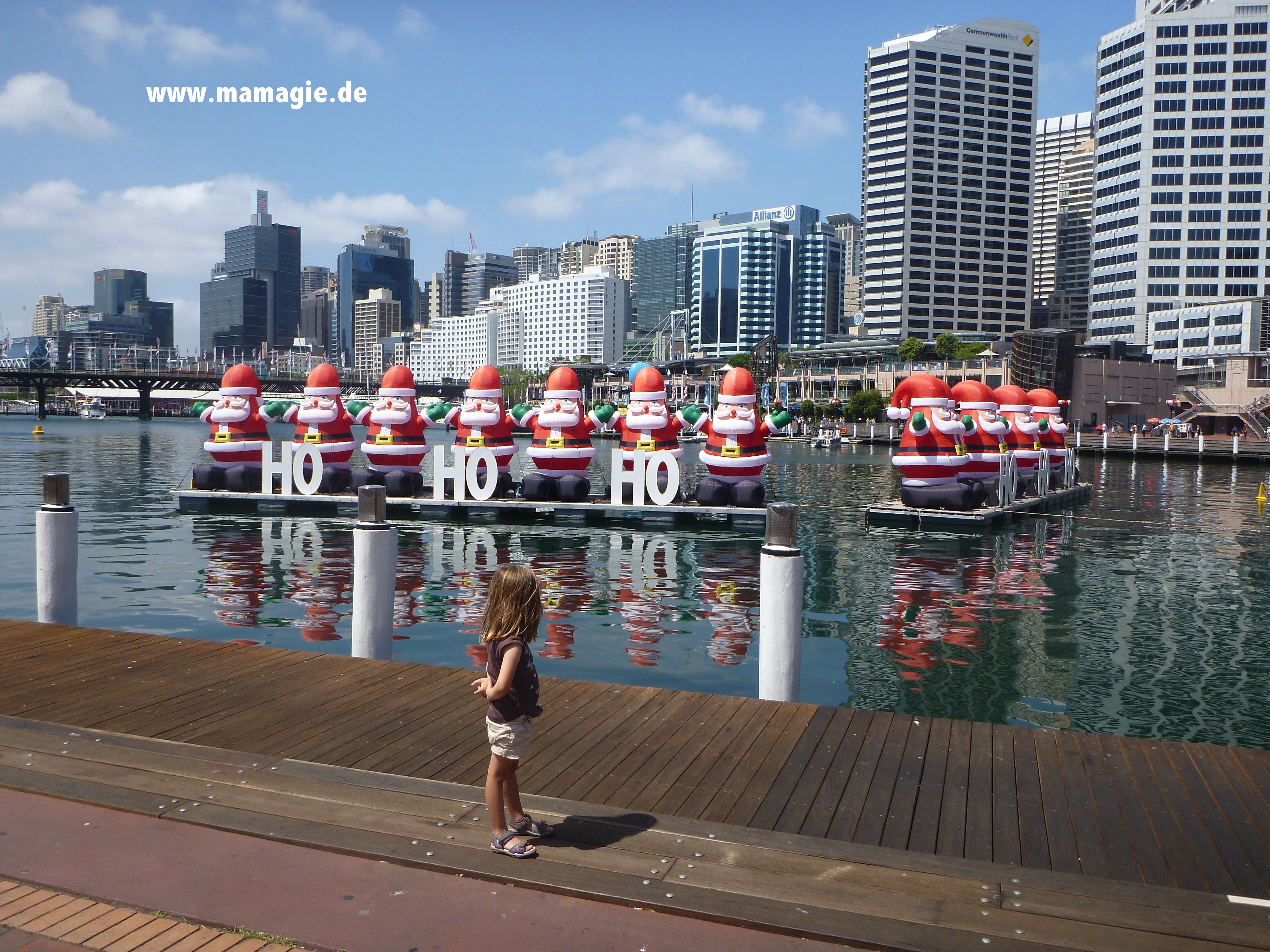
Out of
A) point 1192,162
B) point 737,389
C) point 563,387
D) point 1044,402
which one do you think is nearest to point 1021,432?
point 1044,402

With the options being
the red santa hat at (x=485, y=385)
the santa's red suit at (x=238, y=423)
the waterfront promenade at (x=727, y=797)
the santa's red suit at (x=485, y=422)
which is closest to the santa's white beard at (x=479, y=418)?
the santa's red suit at (x=485, y=422)

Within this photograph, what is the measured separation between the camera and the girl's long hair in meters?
5.02

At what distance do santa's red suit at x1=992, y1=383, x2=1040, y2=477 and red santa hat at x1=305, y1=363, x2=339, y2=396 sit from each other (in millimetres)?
21188

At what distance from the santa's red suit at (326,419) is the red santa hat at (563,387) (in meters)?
5.88

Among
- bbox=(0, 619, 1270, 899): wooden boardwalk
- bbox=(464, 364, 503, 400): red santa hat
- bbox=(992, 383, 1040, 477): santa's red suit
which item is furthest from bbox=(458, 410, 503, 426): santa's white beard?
bbox=(0, 619, 1270, 899): wooden boardwalk

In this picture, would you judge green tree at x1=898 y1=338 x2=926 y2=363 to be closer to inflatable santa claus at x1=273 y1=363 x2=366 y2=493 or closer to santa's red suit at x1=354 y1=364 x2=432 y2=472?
santa's red suit at x1=354 y1=364 x2=432 y2=472

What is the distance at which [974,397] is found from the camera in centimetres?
2936

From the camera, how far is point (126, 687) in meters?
7.42

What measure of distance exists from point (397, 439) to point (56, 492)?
19423mm

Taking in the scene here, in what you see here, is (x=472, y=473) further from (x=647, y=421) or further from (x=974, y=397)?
(x=974, y=397)

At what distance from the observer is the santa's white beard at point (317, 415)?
93.7 ft

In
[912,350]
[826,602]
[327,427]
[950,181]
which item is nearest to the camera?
[826,602]

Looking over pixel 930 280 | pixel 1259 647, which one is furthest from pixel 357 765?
pixel 930 280

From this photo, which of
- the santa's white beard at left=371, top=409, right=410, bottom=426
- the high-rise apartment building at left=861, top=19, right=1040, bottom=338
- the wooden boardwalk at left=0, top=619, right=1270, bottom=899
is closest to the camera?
the wooden boardwalk at left=0, top=619, right=1270, bottom=899
